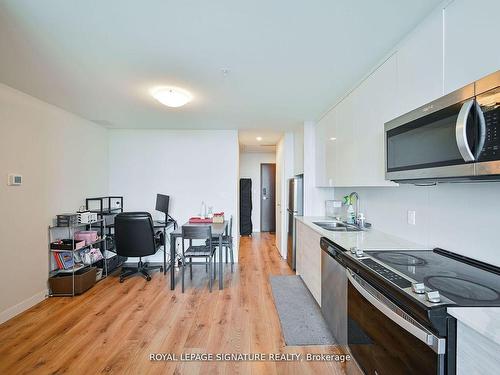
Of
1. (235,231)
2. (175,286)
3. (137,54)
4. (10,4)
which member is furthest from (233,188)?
(10,4)

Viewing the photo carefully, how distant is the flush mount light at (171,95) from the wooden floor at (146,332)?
233 cm

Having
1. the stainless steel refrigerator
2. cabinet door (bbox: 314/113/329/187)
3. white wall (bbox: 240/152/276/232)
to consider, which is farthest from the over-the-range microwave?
white wall (bbox: 240/152/276/232)

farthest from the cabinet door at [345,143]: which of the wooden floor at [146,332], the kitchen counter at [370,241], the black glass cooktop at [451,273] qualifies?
the wooden floor at [146,332]

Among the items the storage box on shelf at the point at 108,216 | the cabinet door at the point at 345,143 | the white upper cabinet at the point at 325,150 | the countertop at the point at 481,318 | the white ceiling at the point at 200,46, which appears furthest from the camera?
the storage box on shelf at the point at 108,216

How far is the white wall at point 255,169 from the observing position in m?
7.59

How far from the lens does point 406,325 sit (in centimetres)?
106

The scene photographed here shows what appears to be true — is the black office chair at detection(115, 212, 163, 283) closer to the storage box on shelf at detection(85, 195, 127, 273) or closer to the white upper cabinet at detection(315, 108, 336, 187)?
the storage box on shelf at detection(85, 195, 127, 273)

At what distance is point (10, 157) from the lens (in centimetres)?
270

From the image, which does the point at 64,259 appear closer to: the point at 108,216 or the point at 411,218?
the point at 108,216

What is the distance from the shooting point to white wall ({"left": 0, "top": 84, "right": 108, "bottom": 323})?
2646 mm

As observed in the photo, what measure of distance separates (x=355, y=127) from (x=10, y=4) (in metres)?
2.66

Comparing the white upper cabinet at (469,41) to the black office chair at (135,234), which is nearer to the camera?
the white upper cabinet at (469,41)

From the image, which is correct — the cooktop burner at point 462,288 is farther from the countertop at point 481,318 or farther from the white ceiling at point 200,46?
the white ceiling at point 200,46

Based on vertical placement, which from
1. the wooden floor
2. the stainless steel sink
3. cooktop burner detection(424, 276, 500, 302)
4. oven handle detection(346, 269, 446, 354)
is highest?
cooktop burner detection(424, 276, 500, 302)
